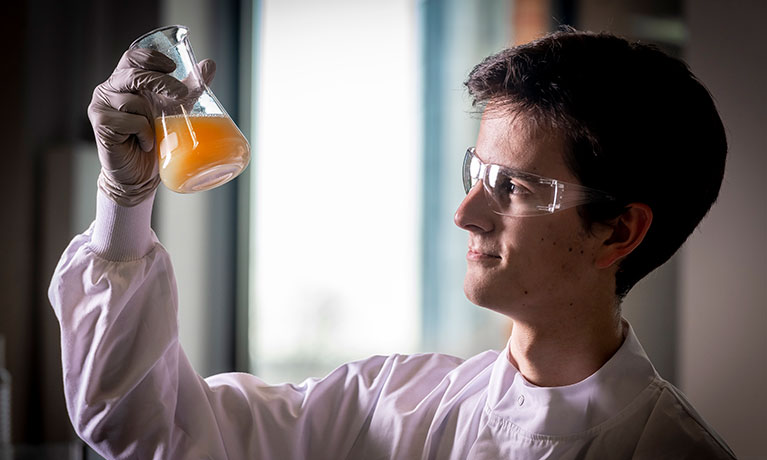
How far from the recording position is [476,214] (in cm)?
131

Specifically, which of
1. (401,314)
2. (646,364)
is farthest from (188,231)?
(646,364)

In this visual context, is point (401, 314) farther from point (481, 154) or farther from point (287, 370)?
point (481, 154)

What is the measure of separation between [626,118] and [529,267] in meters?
0.29

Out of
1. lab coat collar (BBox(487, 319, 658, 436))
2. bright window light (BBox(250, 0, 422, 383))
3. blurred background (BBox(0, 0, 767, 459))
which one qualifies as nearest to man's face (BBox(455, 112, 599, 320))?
lab coat collar (BBox(487, 319, 658, 436))

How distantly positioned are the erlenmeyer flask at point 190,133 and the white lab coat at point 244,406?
106 mm

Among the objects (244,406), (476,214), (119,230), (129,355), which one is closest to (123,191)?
(119,230)

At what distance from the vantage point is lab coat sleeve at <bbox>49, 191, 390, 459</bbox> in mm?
1227

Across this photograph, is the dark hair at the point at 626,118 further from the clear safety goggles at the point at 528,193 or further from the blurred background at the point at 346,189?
the blurred background at the point at 346,189

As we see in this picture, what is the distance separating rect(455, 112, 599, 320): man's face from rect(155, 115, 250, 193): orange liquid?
1.30ft

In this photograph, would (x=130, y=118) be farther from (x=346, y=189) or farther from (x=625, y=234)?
(x=346, y=189)

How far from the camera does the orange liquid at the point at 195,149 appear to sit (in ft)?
3.86

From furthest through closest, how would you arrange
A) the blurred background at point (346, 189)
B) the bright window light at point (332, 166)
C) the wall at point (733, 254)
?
the bright window light at point (332, 166)
the blurred background at point (346, 189)
the wall at point (733, 254)

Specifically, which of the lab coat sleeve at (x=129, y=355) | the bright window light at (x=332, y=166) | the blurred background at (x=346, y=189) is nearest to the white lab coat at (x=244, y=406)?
the lab coat sleeve at (x=129, y=355)

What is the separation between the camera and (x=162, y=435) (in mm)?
1284
